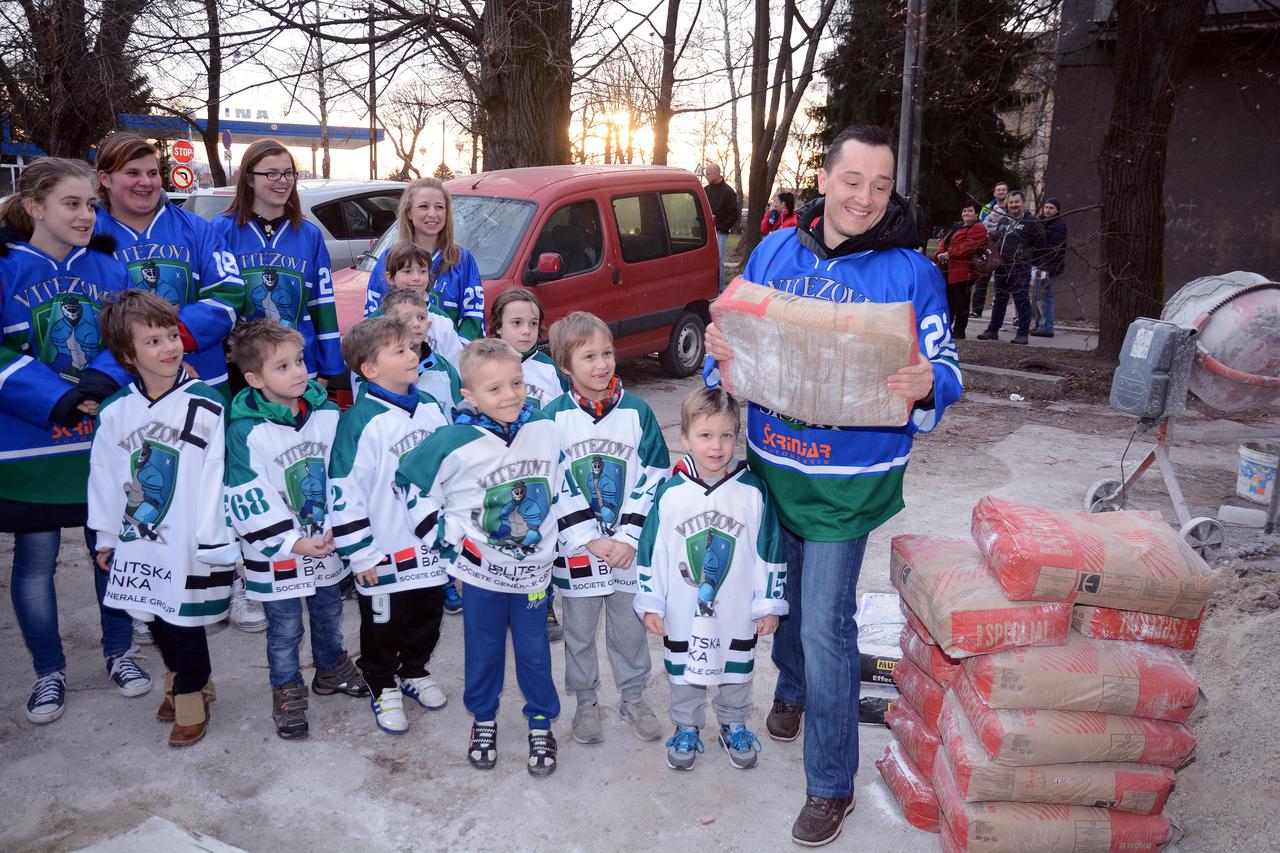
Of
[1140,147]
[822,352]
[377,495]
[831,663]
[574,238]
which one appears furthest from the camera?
[1140,147]

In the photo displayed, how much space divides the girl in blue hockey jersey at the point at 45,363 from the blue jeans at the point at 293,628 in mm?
872

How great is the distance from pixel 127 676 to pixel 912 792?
308 cm

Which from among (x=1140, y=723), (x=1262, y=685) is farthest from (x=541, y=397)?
(x=1262, y=685)

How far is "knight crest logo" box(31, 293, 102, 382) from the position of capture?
3545 mm

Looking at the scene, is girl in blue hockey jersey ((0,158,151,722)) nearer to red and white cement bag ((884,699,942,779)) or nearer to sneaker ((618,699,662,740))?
sneaker ((618,699,662,740))

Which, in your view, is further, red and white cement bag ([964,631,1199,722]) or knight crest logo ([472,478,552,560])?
knight crest logo ([472,478,552,560])

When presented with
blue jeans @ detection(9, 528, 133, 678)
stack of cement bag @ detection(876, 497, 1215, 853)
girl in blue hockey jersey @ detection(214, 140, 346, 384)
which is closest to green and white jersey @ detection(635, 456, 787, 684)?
stack of cement bag @ detection(876, 497, 1215, 853)

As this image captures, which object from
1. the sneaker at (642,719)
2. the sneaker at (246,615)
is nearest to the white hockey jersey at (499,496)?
the sneaker at (642,719)

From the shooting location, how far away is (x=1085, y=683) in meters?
2.80

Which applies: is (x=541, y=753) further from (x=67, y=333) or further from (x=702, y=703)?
(x=67, y=333)

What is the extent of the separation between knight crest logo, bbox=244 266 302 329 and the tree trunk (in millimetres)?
8556

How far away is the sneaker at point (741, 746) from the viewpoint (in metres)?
3.44

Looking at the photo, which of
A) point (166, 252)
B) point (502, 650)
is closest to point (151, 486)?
point (166, 252)

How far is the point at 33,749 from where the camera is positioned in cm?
355
